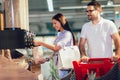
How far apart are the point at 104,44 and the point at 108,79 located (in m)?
0.87

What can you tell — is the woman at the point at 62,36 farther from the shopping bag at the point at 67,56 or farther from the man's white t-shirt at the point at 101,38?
the man's white t-shirt at the point at 101,38

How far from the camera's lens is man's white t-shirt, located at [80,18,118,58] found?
9.75 feet

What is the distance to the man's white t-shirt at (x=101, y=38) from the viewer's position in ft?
9.75

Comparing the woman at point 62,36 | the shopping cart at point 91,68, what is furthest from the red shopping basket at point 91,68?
the woman at point 62,36

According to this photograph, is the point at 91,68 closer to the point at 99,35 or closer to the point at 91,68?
the point at 91,68

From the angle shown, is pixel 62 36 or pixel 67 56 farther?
pixel 62 36

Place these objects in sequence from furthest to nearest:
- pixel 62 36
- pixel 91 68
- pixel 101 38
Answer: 1. pixel 62 36
2. pixel 101 38
3. pixel 91 68

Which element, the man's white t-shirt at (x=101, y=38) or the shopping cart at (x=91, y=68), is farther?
the man's white t-shirt at (x=101, y=38)

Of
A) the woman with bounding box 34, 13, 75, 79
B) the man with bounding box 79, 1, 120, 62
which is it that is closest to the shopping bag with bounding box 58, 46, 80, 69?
the man with bounding box 79, 1, 120, 62

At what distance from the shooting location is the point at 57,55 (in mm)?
3256

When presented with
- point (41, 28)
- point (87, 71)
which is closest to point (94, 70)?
point (87, 71)

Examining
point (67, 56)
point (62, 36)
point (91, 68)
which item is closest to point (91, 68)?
point (91, 68)

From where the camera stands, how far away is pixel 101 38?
9.77 ft

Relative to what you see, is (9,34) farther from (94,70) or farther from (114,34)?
(114,34)
